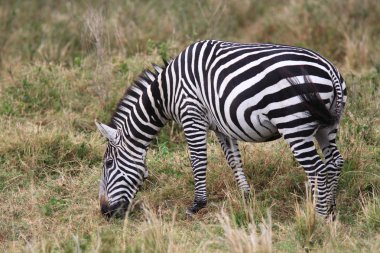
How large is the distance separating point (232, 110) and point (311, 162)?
0.78 metres

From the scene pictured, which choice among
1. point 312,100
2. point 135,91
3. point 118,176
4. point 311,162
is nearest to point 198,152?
point 118,176

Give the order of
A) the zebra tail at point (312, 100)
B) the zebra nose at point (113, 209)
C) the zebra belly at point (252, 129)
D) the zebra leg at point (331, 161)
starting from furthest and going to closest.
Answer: the zebra nose at point (113, 209), the zebra leg at point (331, 161), the zebra belly at point (252, 129), the zebra tail at point (312, 100)

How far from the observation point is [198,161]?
6.38m

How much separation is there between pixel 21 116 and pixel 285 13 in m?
5.22

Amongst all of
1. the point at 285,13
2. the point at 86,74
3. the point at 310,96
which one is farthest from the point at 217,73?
the point at 285,13

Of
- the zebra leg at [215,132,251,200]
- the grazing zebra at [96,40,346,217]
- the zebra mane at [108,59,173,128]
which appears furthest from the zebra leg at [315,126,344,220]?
the zebra mane at [108,59,173,128]

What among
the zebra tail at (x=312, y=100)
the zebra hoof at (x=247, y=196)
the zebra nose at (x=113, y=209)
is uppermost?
the zebra tail at (x=312, y=100)

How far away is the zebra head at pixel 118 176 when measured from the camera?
646cm

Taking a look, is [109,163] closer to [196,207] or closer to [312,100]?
[196,207]

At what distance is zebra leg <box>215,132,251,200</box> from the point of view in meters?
6.59

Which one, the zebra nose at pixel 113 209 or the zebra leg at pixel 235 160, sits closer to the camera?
the zebra nose at pixel 113 209

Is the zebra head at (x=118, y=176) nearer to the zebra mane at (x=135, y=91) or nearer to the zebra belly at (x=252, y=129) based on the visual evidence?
the zebra mane at (x=135, y=91)

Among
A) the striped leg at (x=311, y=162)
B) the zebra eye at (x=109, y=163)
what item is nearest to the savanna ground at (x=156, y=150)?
the striped leg at (x=311, y=162)

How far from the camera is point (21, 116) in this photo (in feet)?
28.9
